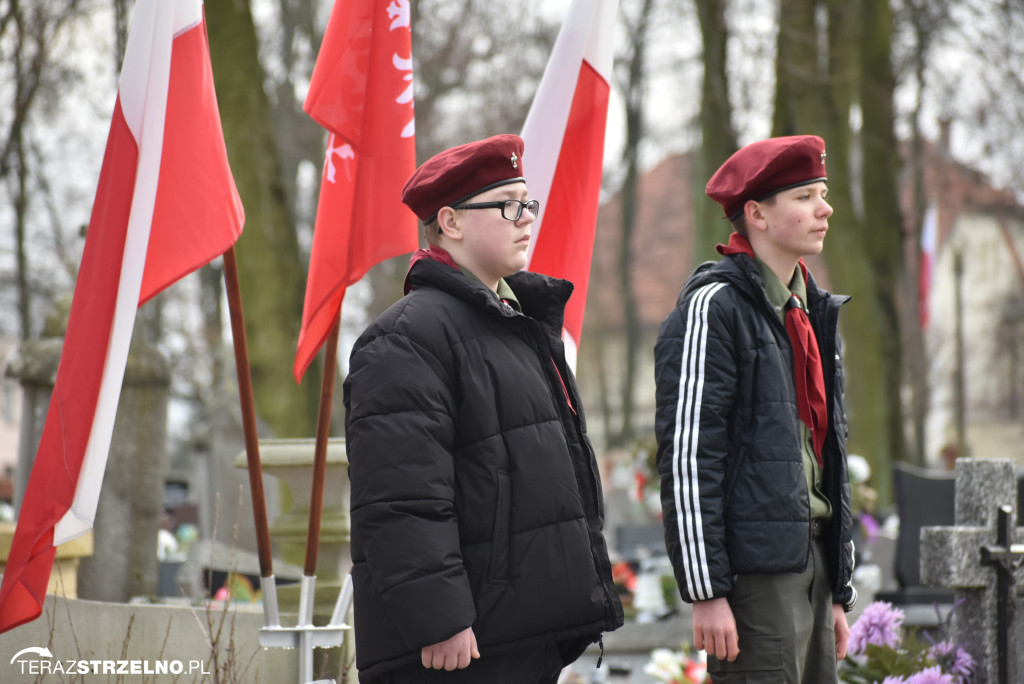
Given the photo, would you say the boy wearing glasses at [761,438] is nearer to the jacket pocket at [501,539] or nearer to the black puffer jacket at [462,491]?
the black puffer jacket at [462,491]

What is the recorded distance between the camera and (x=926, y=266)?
20109mm

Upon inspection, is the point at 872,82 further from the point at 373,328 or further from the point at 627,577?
the point at 373,328

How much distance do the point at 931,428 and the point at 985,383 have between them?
5.19 m

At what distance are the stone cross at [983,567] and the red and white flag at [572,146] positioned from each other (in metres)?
1.57

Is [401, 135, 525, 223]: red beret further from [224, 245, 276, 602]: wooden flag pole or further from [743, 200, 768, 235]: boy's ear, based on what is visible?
[224, 245, 276, 602]: wooden flag pole

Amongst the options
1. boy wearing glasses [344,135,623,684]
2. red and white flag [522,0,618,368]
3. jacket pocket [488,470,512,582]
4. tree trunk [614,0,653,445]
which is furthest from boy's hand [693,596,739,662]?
tree trunk [614,0,653,445]

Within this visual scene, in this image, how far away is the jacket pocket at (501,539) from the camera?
2.87m

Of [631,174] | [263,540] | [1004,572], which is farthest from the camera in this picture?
[631,174]

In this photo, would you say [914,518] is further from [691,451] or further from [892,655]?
[691,451]

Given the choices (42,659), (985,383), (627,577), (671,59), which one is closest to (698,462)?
(42,659)

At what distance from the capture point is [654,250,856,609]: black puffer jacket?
10.9 ft

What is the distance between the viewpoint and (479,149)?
3.14m

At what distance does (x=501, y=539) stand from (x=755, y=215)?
132cm

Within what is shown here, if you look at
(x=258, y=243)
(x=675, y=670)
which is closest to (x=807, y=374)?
(x=675, y=670)
